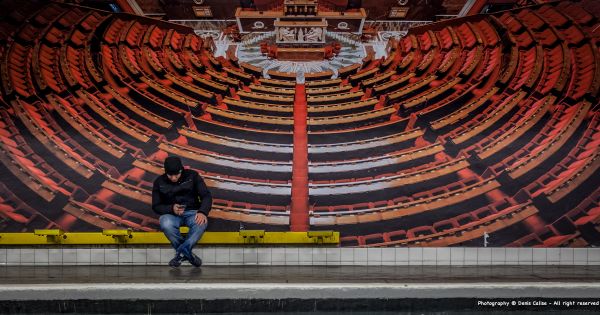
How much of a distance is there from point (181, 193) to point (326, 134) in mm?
2723

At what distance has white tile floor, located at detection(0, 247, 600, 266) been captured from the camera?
529 centimetres

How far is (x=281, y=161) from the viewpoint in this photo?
6770 millimetres

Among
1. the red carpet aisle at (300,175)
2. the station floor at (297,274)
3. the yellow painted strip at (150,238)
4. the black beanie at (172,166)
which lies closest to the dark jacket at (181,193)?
Result: the black beanie at (172,166)

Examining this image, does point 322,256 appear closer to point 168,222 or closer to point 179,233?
point 179,233

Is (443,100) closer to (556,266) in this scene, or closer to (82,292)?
(556,266)

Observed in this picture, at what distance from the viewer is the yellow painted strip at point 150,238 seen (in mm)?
5320

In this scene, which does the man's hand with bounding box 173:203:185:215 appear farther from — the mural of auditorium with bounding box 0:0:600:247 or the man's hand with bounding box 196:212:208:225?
the mural of auditorium with bounding box 0:0:600:247

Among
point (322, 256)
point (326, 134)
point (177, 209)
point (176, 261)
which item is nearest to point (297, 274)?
point (322, 256)

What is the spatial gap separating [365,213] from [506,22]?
6.54 meters

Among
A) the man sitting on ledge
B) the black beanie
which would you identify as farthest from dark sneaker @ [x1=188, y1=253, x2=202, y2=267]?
the black beanie

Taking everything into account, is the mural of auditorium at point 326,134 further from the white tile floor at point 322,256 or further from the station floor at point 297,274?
the station floor at point 297,274

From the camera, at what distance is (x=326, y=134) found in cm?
742

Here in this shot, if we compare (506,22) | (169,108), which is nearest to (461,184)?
(169,108)

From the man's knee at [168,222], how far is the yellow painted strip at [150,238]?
315 millimetres
